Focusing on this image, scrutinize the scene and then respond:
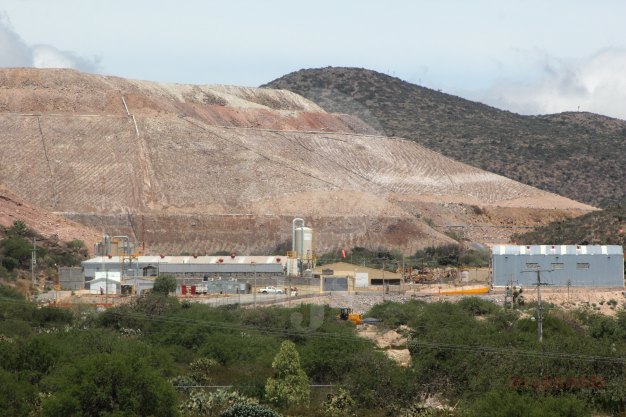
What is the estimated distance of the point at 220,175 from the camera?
3971 inches

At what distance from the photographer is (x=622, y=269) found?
209 feet

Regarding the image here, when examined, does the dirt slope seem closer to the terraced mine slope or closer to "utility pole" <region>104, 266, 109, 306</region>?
the terraced mine slope

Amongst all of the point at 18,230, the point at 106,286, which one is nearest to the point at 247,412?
the point at 106,286

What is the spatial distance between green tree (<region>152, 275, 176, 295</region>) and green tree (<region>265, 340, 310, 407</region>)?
23.1 m

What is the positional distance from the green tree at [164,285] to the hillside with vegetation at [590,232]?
24687 millimetres

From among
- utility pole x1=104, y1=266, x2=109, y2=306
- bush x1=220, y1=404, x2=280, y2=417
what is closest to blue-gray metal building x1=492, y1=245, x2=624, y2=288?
utility pole x1=104, y1=266, x2=109, y2=306

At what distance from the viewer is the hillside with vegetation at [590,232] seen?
76.8 meters

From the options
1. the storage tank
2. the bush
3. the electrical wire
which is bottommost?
the bush

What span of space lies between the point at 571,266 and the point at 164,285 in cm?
1811

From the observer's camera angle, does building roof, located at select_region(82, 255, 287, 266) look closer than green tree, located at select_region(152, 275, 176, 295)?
No

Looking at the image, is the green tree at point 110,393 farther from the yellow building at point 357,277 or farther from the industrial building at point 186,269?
the yellow building at point 357,277

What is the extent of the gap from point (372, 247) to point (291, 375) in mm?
51261

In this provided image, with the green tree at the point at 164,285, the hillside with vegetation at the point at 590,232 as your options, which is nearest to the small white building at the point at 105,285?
the green tree at the point at 164,285

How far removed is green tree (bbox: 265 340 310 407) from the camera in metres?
38.2
